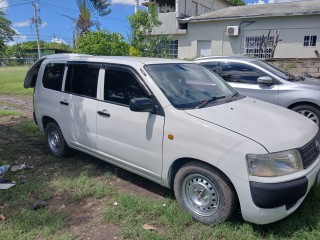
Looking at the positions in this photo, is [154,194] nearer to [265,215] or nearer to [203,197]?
[203,197]

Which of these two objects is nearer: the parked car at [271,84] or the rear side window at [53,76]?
the rear side window at [53,76]

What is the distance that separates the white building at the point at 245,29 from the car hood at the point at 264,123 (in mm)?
14144

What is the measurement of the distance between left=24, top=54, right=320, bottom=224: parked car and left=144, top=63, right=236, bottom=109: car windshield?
1 cm

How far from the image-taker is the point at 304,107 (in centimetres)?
625

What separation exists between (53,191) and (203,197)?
84.0 inches

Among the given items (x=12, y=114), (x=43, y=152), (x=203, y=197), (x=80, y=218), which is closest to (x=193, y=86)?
(x=203, y=197)

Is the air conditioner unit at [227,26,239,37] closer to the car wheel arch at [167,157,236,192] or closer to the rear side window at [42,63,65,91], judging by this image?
the rear side window at [42,63,65,91]

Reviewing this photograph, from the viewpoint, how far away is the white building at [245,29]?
1648 cm

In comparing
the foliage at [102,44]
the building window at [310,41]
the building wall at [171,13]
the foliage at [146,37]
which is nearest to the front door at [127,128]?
the foliage at [102,44]

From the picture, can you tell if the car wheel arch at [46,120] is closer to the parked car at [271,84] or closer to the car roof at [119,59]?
the car roof at [119,59]

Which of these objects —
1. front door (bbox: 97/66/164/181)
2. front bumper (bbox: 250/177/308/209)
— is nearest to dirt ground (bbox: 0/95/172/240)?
front door (bbox: 97/66/164/181)

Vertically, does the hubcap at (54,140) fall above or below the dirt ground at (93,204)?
above

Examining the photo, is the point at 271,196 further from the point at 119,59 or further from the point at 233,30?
the point at 233,30

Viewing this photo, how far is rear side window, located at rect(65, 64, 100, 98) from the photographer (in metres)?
4.34
